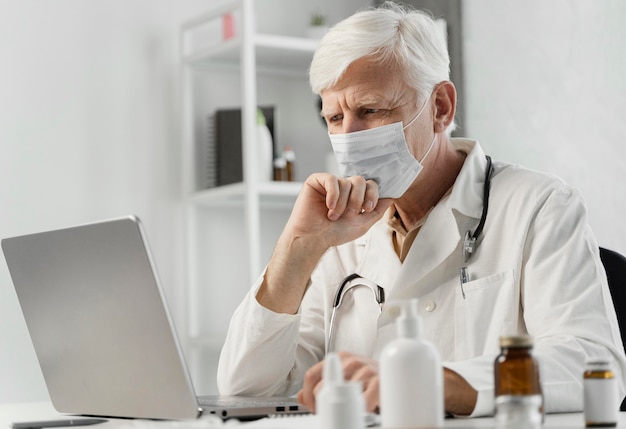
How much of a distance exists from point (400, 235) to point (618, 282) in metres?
0.44

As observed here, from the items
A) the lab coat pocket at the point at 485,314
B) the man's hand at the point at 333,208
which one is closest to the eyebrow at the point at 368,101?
the man's hand at the point at 333,208

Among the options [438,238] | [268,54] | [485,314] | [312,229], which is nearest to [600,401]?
[485,314]

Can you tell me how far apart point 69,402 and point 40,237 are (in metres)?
0.28

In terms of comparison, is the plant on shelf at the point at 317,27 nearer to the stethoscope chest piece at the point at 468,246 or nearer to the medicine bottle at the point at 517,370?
the stethoscope chest piece at the point at 468,246

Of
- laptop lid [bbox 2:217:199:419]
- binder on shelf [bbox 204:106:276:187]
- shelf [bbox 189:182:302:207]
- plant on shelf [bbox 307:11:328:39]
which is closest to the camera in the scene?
laptop lid [bbox 2:217:199:419]

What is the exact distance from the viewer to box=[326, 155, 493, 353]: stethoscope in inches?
64.8

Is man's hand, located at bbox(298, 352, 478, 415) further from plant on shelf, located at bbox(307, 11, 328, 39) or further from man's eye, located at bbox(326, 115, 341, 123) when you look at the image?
plant on shelf, located at bbox(307, 11, 328, 39)

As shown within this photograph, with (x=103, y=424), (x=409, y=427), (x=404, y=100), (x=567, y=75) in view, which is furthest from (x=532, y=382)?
(x=567, y=75)

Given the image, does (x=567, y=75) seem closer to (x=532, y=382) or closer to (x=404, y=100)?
(x=404, y=100)

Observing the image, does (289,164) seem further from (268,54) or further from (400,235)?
(400,235)

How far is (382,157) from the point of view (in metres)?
1.78

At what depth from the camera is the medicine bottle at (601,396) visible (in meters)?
1.08

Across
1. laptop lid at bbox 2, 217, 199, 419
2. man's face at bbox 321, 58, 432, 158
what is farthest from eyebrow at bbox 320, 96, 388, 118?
laptop lid at bbox 2, 217, 199, 419

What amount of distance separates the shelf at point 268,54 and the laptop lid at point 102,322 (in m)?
1.80
